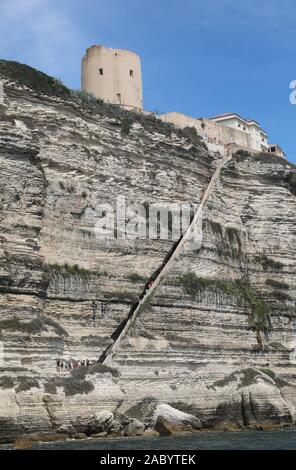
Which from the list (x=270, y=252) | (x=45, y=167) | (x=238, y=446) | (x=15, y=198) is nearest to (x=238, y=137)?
(x=270, y=252)

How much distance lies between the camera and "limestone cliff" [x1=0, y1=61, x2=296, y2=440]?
82.9ft

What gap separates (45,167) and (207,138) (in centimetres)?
1330

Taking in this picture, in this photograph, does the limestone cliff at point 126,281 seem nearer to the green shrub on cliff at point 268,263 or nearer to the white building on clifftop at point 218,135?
the green shrub on cliff at point 268,263

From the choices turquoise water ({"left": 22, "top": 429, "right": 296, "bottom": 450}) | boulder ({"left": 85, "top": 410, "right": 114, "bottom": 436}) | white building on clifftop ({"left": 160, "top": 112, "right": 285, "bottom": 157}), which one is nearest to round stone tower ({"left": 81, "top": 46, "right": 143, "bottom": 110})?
white building on clifftop ({"left": 160, "top": 112, "right": 285, "bottom": 157})

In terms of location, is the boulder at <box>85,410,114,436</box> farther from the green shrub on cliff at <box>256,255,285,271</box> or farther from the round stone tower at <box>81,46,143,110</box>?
the round stone tower at <box>81,46,143,110</box>

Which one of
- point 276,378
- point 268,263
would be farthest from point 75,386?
point 268,263

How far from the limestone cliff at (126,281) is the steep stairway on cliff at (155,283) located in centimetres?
25

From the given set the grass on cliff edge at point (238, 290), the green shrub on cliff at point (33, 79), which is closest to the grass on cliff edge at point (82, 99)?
the green shrub on cliff at point (33, 79)

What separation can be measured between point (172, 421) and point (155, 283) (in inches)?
299

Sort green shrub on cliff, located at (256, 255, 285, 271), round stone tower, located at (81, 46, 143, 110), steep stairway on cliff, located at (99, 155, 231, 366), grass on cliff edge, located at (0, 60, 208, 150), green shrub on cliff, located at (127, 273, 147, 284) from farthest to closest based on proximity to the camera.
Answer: round stone tower, located at (81, 46, 143, 110) < green shrub on cliff, located at (256, 255, 285, 271) < grass on cliff edge, located at (0, 60, 208, 150) < green shrub on cliff, located at (127, 273, 147, 284) < steep stairway on cliff, located at (99, 155, 231, 366)

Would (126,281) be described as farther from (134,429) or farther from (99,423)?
(99,423)

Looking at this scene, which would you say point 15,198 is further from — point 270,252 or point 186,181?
point 270,252

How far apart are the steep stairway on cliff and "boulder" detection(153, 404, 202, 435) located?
113 inches

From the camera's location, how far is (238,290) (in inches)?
1387
